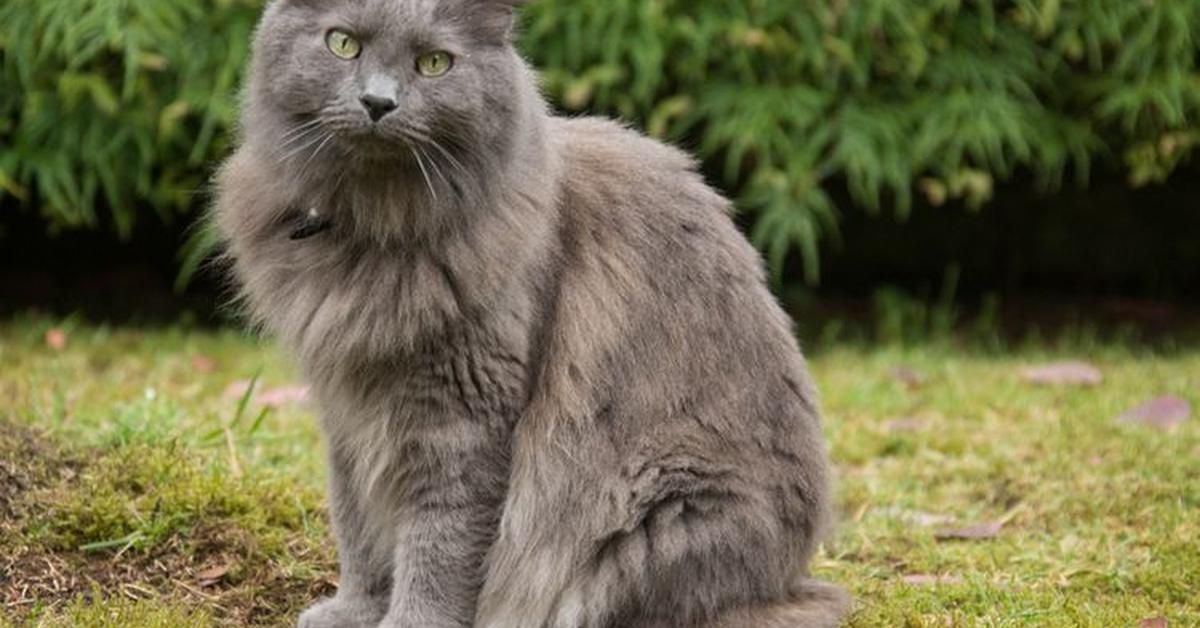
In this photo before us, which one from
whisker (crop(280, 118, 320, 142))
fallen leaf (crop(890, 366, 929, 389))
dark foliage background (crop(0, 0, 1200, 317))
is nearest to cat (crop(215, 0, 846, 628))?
whisker (crop(280, 118, 320, 142))

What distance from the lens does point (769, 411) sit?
307 cm

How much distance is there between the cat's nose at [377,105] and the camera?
270 cm

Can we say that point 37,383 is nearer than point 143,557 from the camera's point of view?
No

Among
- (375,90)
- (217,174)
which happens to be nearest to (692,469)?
(375,90)

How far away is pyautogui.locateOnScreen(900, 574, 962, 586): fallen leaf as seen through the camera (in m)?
3.53

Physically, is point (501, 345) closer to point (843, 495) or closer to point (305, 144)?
point (305, 144)

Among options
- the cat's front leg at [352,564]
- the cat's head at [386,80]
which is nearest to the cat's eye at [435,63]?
the cat's head at [386,80]

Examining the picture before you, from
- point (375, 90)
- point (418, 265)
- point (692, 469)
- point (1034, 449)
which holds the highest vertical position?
point (375, 90)

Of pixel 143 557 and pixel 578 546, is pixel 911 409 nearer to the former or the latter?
pixel 578 546

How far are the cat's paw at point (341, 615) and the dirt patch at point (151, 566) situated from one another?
14 centimetres

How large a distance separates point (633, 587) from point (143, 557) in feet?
3.70

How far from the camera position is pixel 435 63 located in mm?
2805

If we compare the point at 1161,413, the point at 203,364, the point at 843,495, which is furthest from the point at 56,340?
the point at 1161,413

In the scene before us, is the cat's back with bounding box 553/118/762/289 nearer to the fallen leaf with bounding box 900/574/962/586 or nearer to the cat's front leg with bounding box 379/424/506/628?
the cat's front leg with bounding box 379/424/506/628
